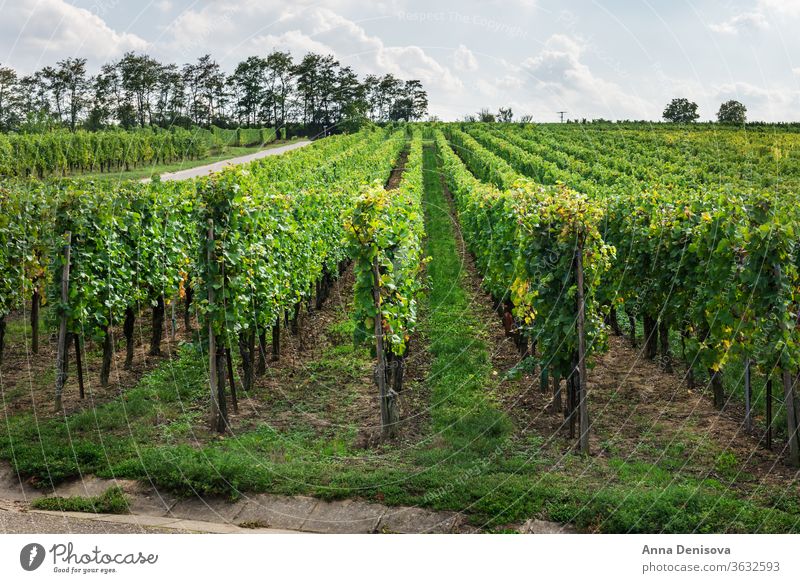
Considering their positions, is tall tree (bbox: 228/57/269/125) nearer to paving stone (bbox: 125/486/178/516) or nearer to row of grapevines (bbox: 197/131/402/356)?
row of grapevines (bbox: 197/131/402/356)

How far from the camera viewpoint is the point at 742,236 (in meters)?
12.1

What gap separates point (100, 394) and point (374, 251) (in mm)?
6940

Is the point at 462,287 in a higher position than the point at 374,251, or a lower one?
lower

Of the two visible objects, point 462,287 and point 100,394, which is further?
point 462,287

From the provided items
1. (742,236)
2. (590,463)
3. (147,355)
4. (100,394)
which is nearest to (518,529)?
(590,463)

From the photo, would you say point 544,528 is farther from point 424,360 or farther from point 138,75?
point 138,75

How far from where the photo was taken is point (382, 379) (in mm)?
13219

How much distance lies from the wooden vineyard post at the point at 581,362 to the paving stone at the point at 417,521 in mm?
2974

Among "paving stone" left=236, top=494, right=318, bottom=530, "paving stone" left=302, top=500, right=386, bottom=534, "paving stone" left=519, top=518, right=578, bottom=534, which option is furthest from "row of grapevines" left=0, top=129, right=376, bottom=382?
"paving stone" left=519, top=518, right=578, bottom=534

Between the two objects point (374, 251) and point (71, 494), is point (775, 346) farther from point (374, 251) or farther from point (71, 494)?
point (71, 494)

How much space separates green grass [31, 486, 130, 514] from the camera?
11.1 metres

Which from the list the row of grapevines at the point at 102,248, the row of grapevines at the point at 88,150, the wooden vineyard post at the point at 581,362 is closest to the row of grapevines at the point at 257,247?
the row of grapevines at the point at 102,248

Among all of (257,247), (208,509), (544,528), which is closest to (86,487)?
(208,509)
